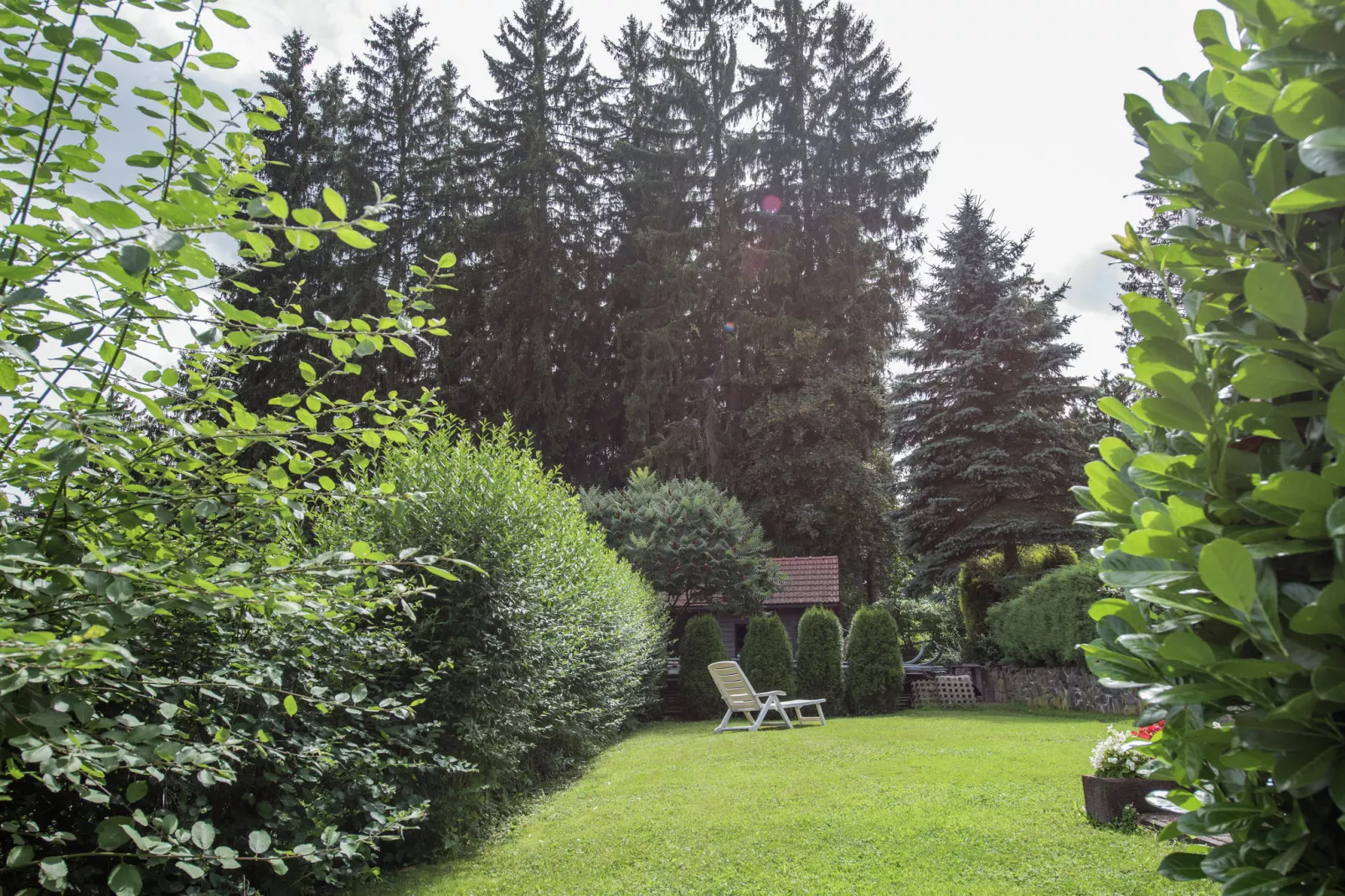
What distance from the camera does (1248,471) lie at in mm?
1080

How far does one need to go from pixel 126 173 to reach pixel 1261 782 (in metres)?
2.84

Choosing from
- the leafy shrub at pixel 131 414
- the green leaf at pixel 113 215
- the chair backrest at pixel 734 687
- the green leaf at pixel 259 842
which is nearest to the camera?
the green leaf at pixel 113 215

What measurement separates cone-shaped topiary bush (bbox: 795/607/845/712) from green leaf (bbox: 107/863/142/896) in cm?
1516

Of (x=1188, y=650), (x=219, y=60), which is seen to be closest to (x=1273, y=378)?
(x=1188, y=650)

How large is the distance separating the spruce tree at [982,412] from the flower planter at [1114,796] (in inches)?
640

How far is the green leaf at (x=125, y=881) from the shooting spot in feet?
5.66

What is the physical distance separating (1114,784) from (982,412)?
18.6 m

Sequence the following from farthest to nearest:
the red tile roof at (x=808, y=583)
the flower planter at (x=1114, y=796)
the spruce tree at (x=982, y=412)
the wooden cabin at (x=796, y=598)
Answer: the spruce tree at (x=982, y=412) → the red tile roof at (x=808, y=583) → the wooden cabin at (x=796, y=598) → the flower planter at (x=1114, y=796)

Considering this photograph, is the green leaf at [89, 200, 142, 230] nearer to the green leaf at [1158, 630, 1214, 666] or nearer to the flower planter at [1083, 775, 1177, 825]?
the green leaf at [1158, 630, 1214, 666]

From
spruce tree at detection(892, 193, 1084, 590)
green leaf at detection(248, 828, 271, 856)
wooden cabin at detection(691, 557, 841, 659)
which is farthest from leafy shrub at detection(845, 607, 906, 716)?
green leaf at detection(248, 828, 271, 856)

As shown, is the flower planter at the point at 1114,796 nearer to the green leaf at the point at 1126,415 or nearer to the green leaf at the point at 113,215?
the green leaf at the point at 1126,415

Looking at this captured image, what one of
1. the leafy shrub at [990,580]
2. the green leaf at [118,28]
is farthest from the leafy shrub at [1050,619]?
the green leaf at [118,28]

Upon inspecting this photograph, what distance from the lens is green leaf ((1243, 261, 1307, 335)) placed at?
36.0 inches

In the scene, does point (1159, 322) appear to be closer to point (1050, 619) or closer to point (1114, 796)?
point (1114, 796)
